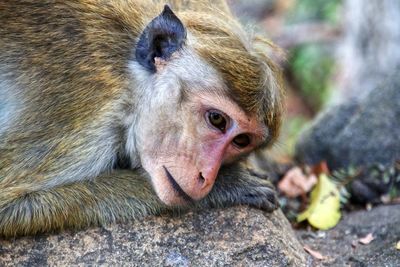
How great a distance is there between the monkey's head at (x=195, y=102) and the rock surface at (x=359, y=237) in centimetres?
102

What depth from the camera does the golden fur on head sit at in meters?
4.64

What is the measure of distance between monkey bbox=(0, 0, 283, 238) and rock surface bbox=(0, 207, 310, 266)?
0.08 metres

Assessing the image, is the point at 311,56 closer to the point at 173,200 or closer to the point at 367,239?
the point at 367,239

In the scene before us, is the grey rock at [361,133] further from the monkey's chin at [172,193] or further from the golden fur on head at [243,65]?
the monkey's chin at [172,193]

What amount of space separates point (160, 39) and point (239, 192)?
3.66ft

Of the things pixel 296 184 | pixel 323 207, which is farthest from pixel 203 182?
pixel 296 184

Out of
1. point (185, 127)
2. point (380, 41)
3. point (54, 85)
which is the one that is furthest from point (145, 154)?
point (380, 41)

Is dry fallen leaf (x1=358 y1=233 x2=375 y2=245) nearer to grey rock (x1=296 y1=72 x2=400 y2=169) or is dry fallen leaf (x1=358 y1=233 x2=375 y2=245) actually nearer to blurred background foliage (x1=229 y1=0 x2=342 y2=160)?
grey rock (x1=296 y1=72 x2=400 y2=169)

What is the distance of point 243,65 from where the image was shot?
4664 mm

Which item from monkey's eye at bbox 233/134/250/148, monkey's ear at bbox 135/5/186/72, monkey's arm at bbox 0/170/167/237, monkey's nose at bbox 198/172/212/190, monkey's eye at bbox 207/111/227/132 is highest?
monkey's ear at bbox 135/5/186/72

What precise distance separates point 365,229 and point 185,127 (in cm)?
184

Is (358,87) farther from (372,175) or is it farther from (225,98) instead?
(225,98)

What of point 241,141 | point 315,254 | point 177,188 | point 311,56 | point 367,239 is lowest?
point 311,56

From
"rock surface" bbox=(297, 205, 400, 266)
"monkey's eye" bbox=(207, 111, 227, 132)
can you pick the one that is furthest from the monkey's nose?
"rock surface" bbox=(297, 205, 400, 266)
